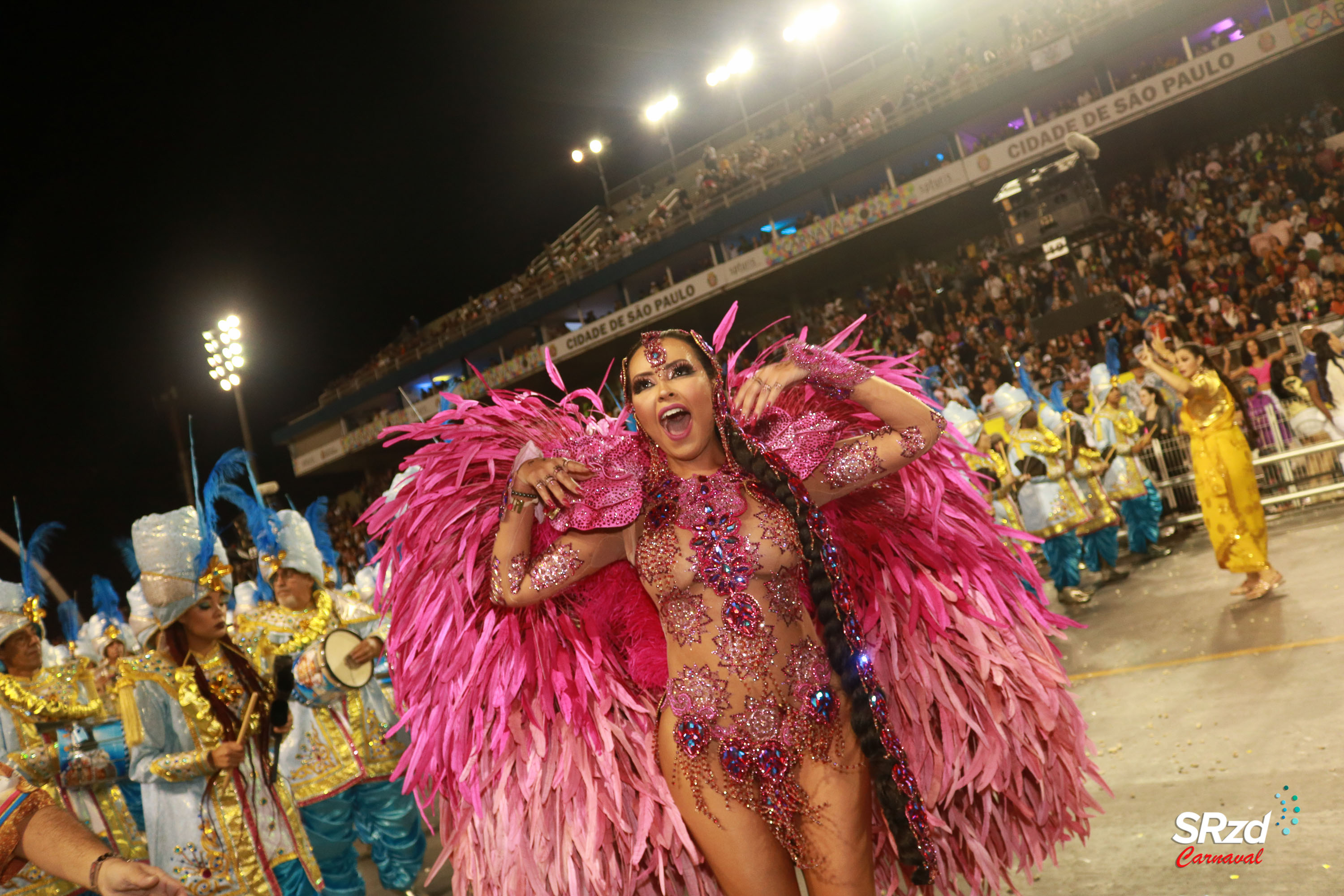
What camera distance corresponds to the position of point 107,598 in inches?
382

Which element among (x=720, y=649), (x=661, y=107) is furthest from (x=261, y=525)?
(x=661, y=107)

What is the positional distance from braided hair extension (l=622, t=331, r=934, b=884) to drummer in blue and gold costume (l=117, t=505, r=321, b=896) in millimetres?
2535

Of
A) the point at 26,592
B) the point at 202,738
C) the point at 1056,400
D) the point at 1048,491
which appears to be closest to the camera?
the point at 202,738

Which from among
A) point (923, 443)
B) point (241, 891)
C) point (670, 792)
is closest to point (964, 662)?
point (923, 443)

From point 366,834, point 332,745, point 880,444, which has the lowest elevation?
point 366,834

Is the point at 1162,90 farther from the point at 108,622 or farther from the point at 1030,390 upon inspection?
the point at 108,622

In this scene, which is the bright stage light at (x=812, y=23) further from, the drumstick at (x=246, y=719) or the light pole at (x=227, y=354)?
the drumstick at (x=246, y=719)

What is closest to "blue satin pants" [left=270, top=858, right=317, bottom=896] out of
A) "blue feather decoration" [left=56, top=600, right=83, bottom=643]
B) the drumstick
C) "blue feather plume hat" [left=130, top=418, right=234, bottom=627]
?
the drumstick

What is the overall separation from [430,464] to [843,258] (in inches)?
775

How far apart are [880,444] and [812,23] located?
86.0 ft

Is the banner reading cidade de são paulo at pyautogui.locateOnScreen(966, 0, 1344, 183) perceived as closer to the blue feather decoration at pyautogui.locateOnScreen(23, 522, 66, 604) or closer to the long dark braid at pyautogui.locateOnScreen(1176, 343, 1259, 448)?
the long dark braid at pyautogui.locateOnScreen(1176, 343, 1259, 448)

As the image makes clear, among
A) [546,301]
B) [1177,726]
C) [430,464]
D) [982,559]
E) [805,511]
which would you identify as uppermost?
[546,301]

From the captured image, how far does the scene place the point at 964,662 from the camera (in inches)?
89.9

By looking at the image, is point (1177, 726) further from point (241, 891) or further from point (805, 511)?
point (241, 891)
